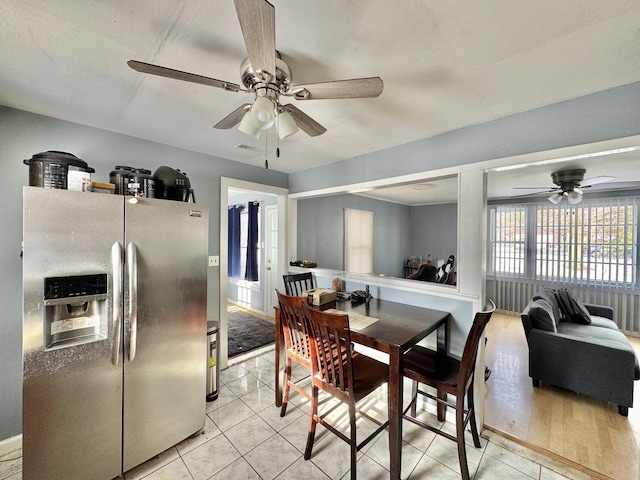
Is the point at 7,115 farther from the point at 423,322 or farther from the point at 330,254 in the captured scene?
the point at 330,254

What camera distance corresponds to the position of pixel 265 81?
123 centimetres

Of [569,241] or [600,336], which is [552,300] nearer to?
[600,336]

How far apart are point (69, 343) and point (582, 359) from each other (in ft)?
13.2

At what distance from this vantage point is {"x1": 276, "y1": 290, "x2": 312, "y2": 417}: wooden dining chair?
1838 mm

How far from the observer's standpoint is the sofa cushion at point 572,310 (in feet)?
10.5

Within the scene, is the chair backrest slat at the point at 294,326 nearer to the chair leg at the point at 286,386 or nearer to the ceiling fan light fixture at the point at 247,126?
the chair leg at the point at 286,386

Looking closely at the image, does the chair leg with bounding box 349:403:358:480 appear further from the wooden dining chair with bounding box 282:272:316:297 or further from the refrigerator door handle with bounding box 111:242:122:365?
the wooden dining chair with bounding box 282:272:316:297

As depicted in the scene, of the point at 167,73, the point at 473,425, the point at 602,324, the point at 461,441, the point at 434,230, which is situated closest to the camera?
the point at 167,73

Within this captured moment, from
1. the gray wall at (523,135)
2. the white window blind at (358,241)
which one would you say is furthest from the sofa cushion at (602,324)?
the white window blind at (358,241)

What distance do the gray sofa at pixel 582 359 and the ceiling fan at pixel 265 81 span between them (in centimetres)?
297

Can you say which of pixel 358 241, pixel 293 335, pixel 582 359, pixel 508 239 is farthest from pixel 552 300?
pixel 293 335

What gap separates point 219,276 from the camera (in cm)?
298

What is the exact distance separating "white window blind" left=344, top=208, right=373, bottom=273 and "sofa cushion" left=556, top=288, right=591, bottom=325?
3.03 metres

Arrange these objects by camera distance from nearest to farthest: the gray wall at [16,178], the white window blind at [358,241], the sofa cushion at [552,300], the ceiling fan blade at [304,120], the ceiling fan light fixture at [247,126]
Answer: the ceiling fan light fixture at [247,126] < the ceiling fan blade at [304,120] < the gray wall at [16,178] < the sofa cushion at [552,300] < the white window blind at [358,241]
